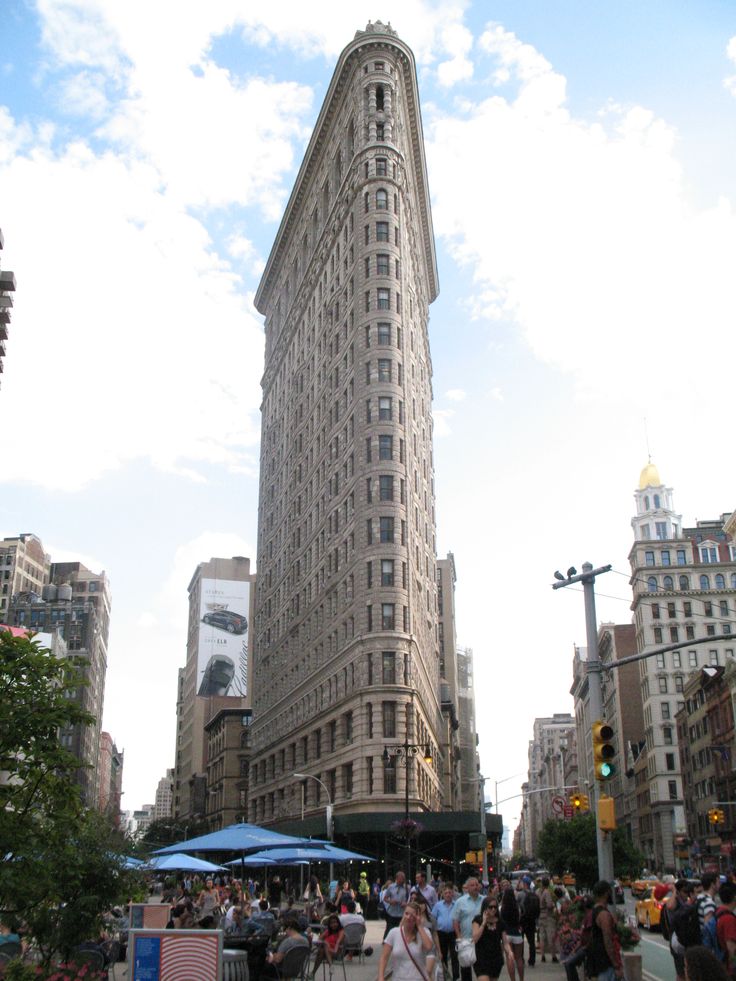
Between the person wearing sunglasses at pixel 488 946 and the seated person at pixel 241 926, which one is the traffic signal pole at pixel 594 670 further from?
the seated person at pixel 241 926

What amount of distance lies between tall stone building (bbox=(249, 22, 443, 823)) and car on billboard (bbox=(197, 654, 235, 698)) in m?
71.4

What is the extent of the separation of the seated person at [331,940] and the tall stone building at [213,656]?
152 meters

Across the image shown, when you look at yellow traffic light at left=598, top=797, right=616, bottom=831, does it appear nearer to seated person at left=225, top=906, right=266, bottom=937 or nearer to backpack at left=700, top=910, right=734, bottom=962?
backpack at left=700, top=910, right=734, bottom=962

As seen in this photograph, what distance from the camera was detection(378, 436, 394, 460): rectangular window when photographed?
7069 centimetres

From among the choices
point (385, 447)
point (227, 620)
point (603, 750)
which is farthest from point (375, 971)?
point (227, 620)

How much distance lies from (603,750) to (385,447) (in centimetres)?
5395

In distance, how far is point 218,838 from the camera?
98.1 ft

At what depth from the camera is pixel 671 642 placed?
12356 cm

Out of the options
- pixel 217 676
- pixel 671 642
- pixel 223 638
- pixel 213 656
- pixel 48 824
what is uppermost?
pixel 223 638

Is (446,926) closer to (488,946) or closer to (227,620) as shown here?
(488,946)

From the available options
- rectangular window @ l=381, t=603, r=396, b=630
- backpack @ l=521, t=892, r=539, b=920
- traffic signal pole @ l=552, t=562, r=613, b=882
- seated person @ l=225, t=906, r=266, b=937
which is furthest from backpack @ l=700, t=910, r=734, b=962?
rectangular window @ l=381, t=603, r=396, b=630

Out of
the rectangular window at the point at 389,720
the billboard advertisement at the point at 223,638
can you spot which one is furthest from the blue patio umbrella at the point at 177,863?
the billboard advertisement at the point at 223,638

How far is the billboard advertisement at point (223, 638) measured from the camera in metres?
181

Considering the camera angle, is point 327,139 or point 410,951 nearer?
point 410,951
